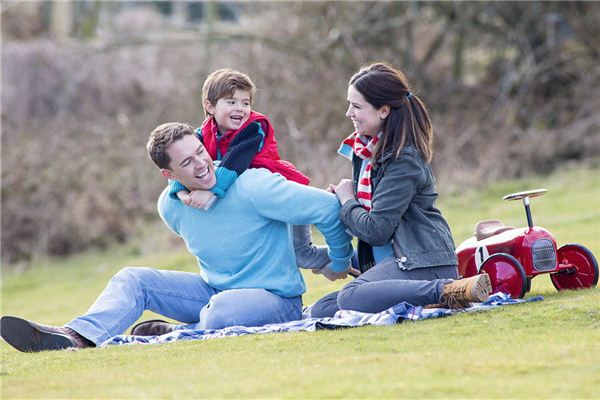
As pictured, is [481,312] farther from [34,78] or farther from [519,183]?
[34,78]

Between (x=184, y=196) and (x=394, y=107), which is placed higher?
(x=394, y=107)

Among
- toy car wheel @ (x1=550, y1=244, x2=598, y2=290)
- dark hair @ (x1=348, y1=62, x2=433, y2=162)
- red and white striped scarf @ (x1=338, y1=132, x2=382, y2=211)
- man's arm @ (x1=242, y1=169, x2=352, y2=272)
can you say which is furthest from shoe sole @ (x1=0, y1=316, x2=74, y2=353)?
toy car wheel @ (x1=550, y1=244, x2=598, y2=290)

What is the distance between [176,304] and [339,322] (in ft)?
3.85

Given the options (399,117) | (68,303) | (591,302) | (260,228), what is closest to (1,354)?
(260,228)

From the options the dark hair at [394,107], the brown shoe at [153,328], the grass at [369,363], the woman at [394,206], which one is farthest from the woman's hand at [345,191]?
the brown shoe at [153,328]

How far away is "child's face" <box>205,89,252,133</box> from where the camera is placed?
650 cm

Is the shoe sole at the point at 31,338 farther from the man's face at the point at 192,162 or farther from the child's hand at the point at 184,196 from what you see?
the man's face at the point at 192,162

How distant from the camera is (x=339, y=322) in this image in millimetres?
6094

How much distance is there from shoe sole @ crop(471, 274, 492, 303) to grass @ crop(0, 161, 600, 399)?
0.10 metres

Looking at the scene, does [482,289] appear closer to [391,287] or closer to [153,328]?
[391,287]

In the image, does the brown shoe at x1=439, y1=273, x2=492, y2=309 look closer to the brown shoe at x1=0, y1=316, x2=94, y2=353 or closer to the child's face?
the child's face

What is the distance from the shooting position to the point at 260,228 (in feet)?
21.4

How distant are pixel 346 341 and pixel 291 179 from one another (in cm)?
141

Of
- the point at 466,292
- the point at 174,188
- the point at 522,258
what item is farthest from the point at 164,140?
the point at 522,258
